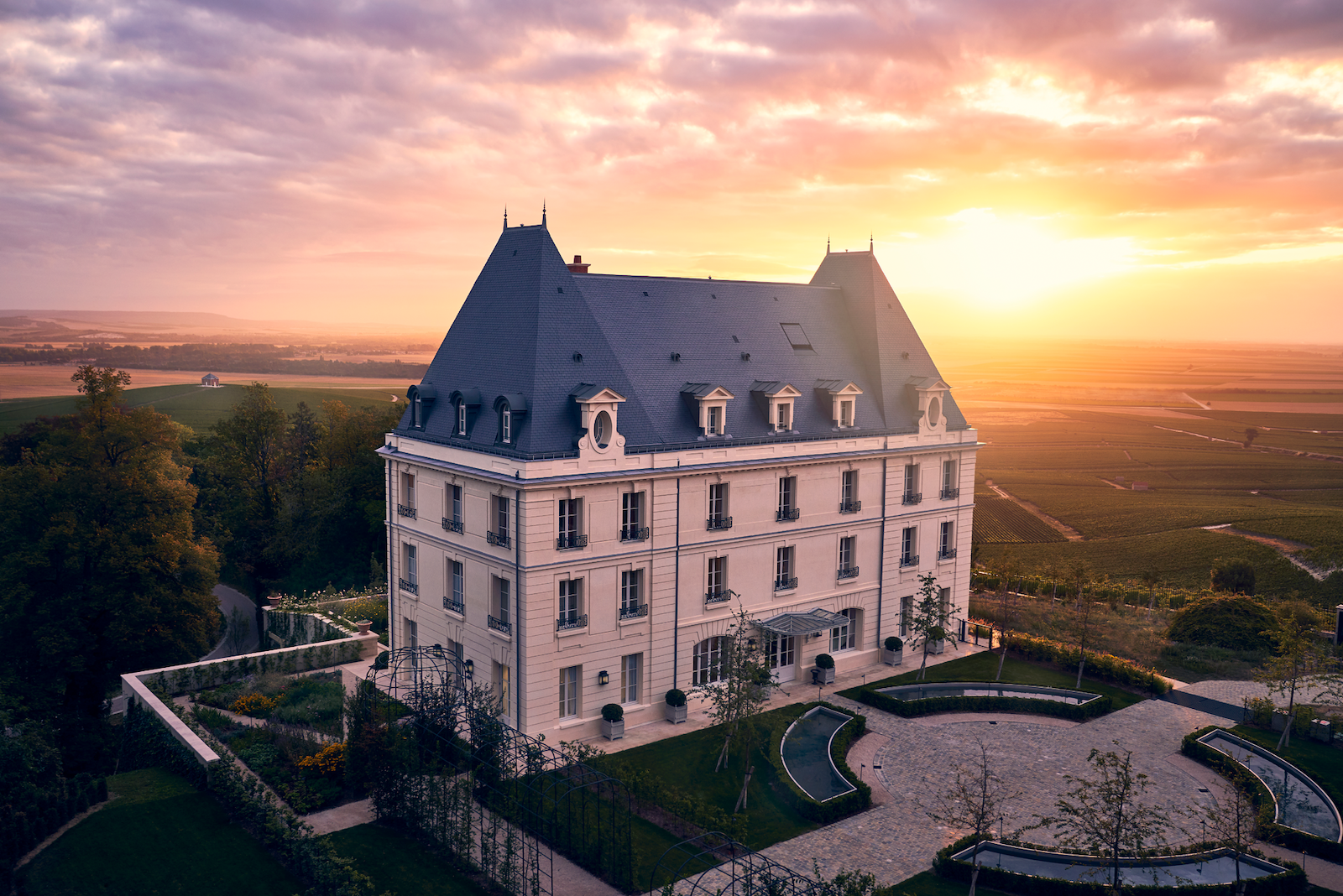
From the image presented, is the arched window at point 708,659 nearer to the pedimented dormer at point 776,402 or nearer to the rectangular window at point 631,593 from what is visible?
the rectangular window at point 631,593

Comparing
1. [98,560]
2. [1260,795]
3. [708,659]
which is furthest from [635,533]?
[98,560]

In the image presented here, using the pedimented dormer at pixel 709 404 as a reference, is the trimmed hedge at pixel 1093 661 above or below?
below

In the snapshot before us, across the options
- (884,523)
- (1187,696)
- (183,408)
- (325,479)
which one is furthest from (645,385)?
(183,408)

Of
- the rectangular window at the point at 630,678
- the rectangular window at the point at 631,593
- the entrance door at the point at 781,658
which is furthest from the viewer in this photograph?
the entrance door at the point at 781,658

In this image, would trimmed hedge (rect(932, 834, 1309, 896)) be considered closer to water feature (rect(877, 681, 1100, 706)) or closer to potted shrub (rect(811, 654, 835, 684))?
water feature (rect(877, 681, 1100, 706))

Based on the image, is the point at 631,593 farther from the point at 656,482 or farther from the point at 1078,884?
the point at 1078,884

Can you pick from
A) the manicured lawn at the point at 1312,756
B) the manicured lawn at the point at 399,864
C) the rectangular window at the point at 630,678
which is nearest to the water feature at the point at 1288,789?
the manicured lawn at the point at 1312,756
